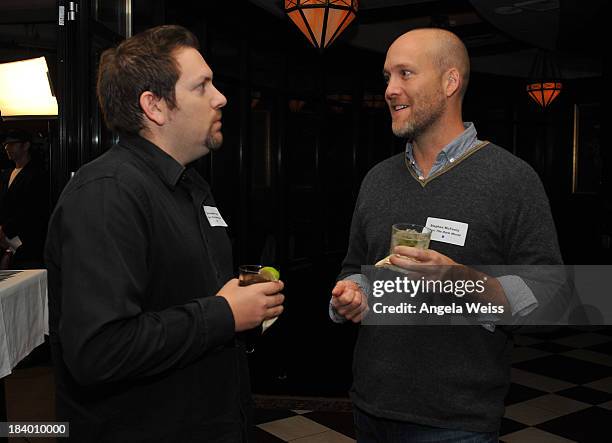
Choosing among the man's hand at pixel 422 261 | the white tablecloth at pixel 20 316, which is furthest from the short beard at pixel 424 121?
the white tablecloth at pixel 20 316

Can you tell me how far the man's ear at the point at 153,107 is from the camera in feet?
4.16

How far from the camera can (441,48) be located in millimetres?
1593

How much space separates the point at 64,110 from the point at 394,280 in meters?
2.06

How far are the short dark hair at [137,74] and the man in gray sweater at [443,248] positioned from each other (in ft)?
2.05

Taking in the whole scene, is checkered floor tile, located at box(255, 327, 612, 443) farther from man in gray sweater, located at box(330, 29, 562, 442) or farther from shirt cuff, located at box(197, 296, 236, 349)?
shirt cuff, located at box(197, 296, 236, 349)

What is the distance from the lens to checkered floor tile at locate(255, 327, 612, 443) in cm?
330

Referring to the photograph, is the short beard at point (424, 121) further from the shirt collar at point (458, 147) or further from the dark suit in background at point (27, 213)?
the dark suit in background at point (27, 213)

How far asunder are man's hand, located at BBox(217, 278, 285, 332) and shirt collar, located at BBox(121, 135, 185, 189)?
0.26 metres

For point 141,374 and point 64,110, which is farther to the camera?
point 64,110

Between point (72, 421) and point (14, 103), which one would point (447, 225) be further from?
point (14, 103)

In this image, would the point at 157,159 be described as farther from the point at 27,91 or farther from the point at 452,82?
the point at 27,91

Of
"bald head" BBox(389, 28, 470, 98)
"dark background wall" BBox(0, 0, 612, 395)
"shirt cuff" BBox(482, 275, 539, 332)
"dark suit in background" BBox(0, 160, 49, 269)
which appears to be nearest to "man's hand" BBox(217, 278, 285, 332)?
"shirt cuff" BBox(482, 275, 539, 332)

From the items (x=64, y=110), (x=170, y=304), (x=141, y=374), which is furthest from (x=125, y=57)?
(x=64, y=110)

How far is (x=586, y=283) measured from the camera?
717cm
